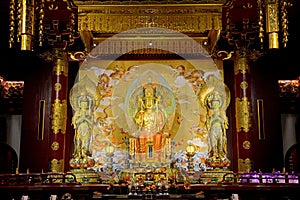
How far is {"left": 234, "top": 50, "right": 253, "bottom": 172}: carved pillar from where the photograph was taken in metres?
8.06

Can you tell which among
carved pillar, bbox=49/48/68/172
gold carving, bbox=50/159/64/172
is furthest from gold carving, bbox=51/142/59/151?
gold carving, bbox=50/159/64/172

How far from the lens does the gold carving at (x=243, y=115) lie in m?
8.23

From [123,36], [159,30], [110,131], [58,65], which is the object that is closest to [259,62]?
[159,30]

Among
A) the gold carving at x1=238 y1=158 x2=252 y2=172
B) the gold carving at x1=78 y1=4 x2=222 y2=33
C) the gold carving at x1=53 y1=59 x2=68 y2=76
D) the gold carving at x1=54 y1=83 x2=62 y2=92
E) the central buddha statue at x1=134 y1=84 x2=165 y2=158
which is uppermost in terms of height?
the gold carving at x1=78 y1=4 x2=222 y2=33

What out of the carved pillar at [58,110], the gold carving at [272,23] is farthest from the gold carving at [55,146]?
the gold carving at [272,23]

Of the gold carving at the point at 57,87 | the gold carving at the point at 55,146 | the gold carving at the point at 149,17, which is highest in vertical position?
the gold carving at the point at 149,17

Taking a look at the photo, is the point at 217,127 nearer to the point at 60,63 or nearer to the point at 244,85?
the point at 244,85

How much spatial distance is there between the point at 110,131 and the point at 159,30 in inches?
99.6

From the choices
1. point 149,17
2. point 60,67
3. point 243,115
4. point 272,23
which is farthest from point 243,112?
point 60,67

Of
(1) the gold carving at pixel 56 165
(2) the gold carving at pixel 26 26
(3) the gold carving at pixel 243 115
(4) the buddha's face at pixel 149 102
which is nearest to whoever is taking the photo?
(2) the gold carving at pixel 26 26

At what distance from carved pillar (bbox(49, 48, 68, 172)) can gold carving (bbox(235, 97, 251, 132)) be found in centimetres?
361

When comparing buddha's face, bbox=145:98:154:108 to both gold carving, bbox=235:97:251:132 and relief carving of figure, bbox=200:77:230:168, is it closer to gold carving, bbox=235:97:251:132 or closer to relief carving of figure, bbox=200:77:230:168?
relief carving of figure, bbox=200:77:230:168

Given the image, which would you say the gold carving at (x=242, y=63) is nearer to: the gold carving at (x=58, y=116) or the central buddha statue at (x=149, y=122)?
the central buddha statue at (x=149, y=122)

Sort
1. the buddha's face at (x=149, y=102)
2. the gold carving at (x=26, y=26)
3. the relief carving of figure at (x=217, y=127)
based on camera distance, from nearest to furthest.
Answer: the gold carving at (x=26, y=26) → the relief carving of figure at (x=217, y=127) → the buddha's face at (x=149, y=102)
